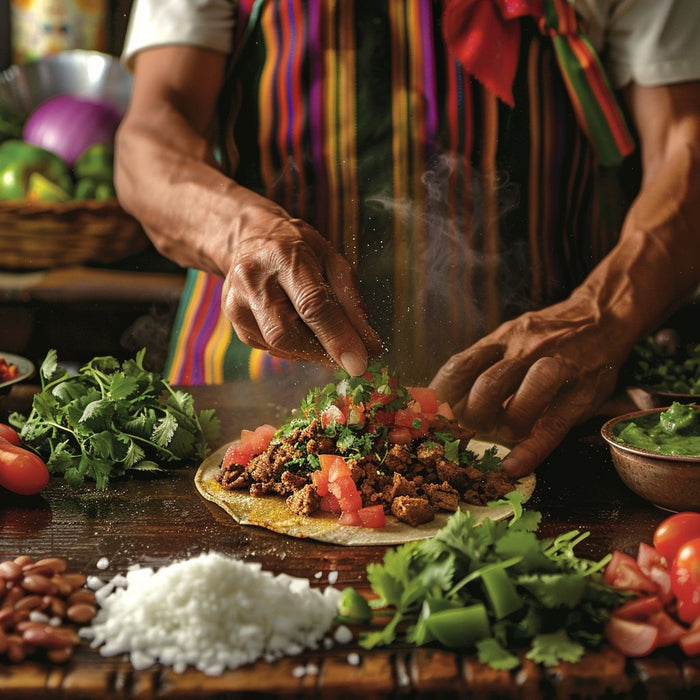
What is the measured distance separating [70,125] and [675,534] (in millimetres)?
2977

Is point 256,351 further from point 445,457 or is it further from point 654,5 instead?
point 654,5

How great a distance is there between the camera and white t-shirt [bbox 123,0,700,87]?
2891 millimetres

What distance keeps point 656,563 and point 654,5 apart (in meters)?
2.01

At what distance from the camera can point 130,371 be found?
2547 mm

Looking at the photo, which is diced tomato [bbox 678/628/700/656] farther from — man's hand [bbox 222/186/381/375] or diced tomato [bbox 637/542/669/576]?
man's hand [bbox 222/186/381/375]

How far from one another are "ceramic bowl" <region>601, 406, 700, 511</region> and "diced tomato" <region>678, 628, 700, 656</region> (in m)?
0.53

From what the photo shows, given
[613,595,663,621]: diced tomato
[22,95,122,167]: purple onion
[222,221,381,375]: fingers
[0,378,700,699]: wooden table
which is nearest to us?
[0,378,700,699]: wooden table

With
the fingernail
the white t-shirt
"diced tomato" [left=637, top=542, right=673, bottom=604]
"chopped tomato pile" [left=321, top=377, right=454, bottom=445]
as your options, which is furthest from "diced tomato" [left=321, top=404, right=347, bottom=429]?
the white t-shirt

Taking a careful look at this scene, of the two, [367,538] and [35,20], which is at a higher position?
[35,20]

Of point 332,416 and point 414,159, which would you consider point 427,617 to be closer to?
point 332,416

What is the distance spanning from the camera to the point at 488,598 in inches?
57.6

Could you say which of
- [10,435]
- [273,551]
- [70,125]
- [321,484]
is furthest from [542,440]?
[70,125]

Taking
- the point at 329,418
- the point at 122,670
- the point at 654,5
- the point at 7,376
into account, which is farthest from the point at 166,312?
the point at 122,670

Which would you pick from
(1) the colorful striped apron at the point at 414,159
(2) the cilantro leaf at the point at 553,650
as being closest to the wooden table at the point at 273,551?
(2) the cilantro leaf at the point at 553,650
